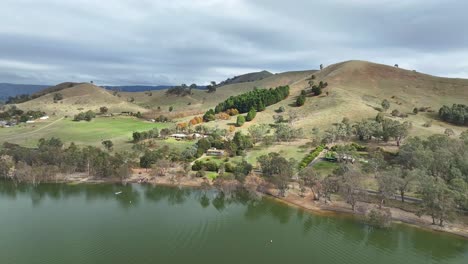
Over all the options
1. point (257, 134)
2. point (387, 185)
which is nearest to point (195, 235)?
point (387, 185)

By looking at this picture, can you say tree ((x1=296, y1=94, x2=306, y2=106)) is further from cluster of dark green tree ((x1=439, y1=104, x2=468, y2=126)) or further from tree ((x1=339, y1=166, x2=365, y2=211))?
tree ((x1=339, y1=166, x2=365, y2=211))

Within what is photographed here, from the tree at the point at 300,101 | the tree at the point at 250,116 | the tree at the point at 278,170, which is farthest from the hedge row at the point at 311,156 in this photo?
the tree at the point at 300,101

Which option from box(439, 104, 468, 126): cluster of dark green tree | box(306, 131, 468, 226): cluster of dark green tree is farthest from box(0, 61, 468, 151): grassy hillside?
box(306, 131, 468, 226): cluster of dark green tree

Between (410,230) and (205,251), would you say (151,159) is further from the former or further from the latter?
(410,230)

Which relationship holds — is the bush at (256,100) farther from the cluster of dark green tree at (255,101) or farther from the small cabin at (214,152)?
the small cabin at (214,152)

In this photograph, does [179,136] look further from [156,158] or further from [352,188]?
[352,188]

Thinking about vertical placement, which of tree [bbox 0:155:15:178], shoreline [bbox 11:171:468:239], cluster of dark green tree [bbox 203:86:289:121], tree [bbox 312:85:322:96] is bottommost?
shoreline [bbox 11:171:468:239]

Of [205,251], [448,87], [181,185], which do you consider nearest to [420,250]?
[205,251]
